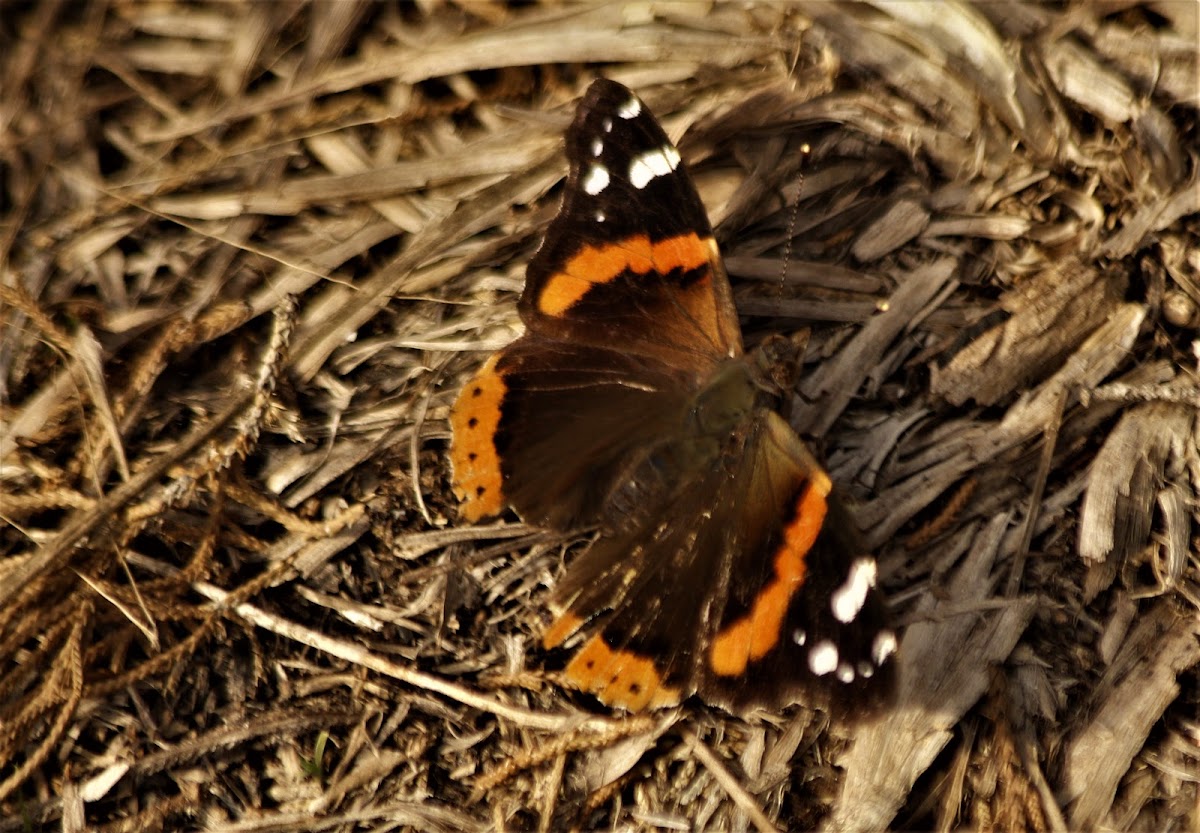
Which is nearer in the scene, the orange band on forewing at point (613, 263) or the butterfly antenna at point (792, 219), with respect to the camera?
the orange band on forewing at point (613, 263)

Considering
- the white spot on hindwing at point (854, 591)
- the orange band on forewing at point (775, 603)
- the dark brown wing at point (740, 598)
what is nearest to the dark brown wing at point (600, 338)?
the dark brown wing at point (740, 598)

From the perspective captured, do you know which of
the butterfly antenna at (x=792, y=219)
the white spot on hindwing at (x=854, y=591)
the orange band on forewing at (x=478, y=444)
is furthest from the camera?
the butterfly antenna at (x=792, y=219)

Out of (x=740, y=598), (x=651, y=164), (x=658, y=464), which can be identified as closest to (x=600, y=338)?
(x=658, y=464)

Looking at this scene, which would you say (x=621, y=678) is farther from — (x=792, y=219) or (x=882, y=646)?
(x=792, y=219)

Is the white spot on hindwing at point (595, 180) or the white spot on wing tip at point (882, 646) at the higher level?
the white spot on hindwing at point (595, 180)

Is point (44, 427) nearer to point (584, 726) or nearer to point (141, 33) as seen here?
point (141, 33)

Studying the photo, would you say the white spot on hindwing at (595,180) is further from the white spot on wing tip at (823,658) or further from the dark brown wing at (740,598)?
the white spot on wing tip at (823,658)

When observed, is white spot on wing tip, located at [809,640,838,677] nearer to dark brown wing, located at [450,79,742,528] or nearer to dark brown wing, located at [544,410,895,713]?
dark brown wing, located at [544,410,895,713]

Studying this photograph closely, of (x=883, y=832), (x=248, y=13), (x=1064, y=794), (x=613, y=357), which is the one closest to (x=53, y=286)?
(x=248, y=13)
